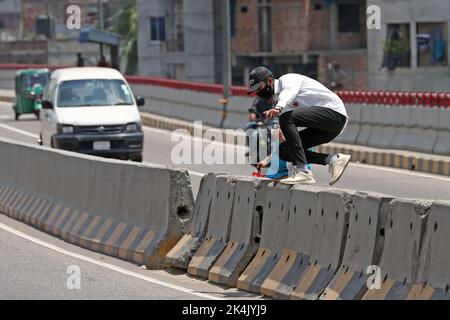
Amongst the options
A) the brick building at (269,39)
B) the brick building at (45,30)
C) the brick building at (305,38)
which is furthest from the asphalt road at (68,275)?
the brick building at (45,30)

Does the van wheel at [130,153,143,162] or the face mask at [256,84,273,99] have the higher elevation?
the face mask at [256,84,273,99]

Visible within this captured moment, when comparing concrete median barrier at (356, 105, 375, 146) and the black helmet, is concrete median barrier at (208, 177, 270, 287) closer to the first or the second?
the black helmet

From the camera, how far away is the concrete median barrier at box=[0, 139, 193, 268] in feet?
44.4

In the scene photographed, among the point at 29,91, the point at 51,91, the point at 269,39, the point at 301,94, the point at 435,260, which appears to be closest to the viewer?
the point at 435,260

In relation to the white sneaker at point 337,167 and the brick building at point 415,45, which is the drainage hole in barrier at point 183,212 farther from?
the brick building at point 415,45

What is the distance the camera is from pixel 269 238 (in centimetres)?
1191

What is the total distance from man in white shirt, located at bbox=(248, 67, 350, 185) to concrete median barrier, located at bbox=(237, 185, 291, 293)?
0.25 metres

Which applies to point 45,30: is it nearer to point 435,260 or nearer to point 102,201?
point 102,201

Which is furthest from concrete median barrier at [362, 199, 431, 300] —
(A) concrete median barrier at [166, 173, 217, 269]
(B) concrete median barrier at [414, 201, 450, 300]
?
(A) concrete median barrier at [166, 173, 217, 269]

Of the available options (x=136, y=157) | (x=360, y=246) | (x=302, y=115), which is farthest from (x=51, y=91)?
(x=360, y=246)

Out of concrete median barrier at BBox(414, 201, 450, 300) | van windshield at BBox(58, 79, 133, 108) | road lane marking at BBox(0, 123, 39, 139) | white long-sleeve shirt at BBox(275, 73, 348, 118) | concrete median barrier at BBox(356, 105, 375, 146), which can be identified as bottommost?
road lane marking at BBox(0, 123, 39, 139)

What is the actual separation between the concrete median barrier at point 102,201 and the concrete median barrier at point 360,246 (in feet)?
11.0

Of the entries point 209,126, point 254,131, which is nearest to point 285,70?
point 209,126

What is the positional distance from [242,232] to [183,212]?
1.30m
